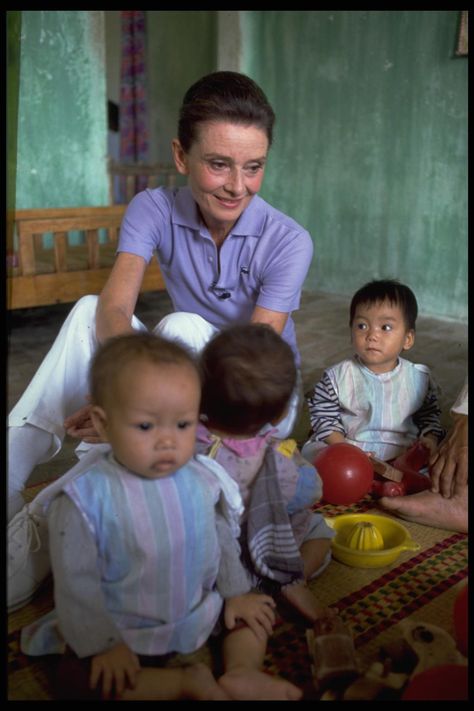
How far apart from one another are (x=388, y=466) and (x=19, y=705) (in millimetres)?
1116

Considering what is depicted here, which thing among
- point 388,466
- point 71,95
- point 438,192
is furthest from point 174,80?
point 388,466

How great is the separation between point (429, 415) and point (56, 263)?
7.24 ft

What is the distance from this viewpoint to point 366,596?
1370mm

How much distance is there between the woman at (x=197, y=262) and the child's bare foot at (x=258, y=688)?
503 mm

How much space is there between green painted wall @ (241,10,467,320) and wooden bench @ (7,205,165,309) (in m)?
1.52

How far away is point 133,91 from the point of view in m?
6.32

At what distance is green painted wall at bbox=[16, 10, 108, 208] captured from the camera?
4.12m

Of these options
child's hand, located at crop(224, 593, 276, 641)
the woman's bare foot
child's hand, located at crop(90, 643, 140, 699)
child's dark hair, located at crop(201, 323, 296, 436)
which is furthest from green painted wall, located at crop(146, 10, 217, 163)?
child's hand, located at crop(90, 643, 140, 699)

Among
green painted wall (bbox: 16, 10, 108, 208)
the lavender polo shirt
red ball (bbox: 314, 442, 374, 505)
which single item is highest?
green painted wall (bbox: 16, 10, 108, 208)

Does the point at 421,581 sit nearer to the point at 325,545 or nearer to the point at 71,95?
the point at 325,545

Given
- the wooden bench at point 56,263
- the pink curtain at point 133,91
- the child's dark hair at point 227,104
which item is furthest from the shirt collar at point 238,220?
the pink curtain at point 133,91

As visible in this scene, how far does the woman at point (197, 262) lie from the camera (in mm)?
1569

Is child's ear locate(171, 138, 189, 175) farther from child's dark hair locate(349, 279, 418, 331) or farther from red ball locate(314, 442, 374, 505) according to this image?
red ball locate(314, 442, 374, 505)

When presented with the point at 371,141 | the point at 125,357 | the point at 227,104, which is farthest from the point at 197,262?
the point at 371,141
